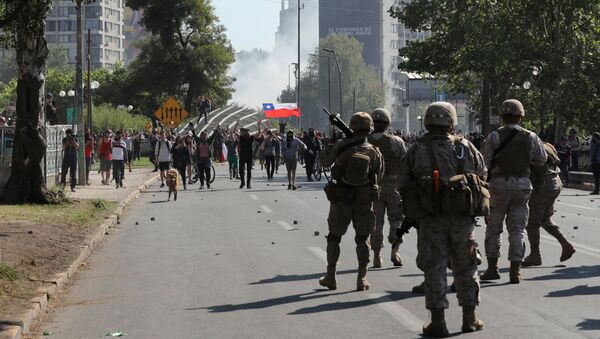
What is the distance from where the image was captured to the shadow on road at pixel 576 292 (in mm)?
10820

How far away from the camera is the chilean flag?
74875mm

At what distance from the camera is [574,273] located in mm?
12555

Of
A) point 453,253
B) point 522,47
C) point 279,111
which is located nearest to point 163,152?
point 522,47

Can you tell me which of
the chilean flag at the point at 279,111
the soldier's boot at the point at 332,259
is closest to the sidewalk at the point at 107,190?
the soldier's boot at the point at 332,259

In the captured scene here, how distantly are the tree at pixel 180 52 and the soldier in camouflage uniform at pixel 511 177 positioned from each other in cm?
7809

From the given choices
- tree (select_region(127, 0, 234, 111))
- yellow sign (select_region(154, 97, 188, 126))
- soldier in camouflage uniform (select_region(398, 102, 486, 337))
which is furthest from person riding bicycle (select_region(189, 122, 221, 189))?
tree (select_region(127, 0, 234, 111))

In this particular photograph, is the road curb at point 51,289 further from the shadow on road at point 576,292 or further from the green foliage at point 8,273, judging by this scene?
the shadow on road at point 576,292

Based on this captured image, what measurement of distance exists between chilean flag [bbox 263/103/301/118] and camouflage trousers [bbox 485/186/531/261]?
206ft

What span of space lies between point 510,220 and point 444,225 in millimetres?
3106

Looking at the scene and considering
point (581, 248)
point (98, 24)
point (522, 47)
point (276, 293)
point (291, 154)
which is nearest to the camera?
point (276, 293)

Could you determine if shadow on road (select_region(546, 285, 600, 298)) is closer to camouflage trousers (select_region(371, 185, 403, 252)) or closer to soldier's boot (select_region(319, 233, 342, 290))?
soldier's boot (select_region(319, 233, 342, 290))

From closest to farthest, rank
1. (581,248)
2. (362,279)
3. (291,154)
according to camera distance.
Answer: (362,279) → (581,248) → (291,154)

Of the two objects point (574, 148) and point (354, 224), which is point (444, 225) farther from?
point (574, 148)

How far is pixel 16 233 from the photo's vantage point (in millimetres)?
17312
